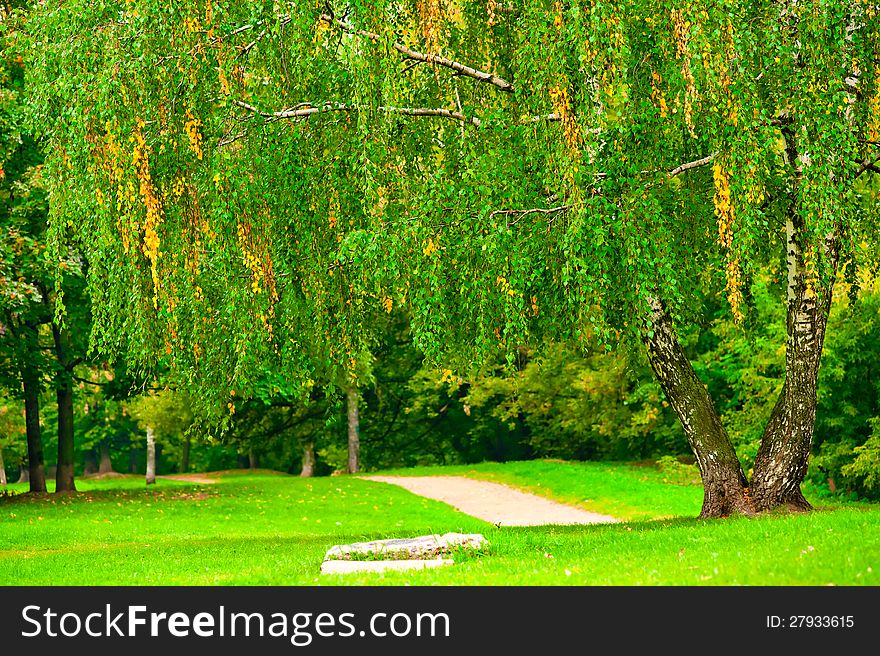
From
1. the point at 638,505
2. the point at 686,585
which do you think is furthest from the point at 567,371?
the point at 686,585

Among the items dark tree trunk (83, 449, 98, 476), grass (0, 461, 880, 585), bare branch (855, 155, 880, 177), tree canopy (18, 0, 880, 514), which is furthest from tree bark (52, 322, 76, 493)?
dark tree trunk (83, 449, 98, 476)

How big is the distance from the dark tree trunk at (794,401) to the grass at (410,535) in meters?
0.59

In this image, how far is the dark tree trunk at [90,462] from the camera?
54412mm

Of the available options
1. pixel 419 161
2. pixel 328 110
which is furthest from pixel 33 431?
pixel 328 110

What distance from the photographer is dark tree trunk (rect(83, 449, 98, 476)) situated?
179 feet

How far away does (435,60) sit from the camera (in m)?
10.8

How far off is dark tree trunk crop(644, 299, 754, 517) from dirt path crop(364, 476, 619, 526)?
514 centimetres

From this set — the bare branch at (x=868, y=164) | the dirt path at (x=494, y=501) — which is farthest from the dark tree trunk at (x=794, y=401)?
the dirt path at (x=494, y=501)

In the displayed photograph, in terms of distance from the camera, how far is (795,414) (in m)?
12.7

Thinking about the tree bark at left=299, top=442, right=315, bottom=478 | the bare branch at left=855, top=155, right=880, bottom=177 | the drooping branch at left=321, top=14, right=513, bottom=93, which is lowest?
the tree bark at left=299, top=442, right=315, bottom=478

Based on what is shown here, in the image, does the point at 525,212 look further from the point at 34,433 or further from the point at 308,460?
the point at 308,460

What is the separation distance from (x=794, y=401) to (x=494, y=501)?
1353 centimetres

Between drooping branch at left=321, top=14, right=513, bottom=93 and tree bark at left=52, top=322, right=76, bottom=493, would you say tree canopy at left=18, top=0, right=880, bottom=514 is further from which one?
tree bark at left=52, top=322, right=76, bottom=493

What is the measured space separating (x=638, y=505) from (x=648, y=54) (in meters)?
13.6
